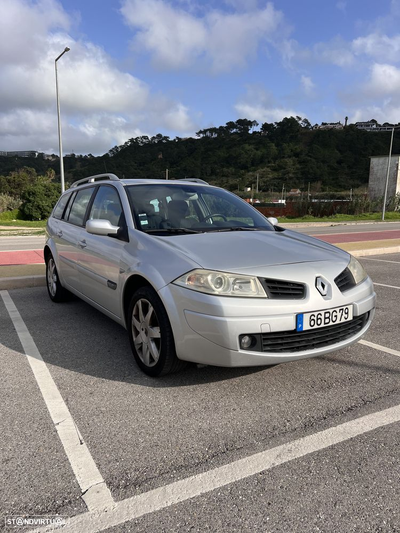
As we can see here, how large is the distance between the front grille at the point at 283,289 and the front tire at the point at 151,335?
756 mm

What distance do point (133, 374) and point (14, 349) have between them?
→ 1.33m

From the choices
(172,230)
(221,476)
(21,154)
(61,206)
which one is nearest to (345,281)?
(172,230)

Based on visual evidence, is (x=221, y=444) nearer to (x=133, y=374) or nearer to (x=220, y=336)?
(x=220, y=336)

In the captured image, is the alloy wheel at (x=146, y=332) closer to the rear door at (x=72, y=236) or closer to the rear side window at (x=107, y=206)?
the rear side window at (x=107, y=206)

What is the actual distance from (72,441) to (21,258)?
25.4 ft

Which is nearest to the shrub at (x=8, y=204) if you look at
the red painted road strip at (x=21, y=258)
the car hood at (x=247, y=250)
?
the red painted road strip at (x=21, y=258)

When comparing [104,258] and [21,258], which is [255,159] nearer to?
[21,258]

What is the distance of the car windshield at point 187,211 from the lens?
149 inches

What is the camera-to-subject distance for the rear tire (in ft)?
18.2

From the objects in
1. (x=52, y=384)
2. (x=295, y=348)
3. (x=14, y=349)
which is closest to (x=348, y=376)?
(x=295, y=348)

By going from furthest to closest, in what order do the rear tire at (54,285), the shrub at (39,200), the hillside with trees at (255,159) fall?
1. the hillside with trees at (255,159)
2. the shrub at (39,200)
3. the rear tire at (54,285)

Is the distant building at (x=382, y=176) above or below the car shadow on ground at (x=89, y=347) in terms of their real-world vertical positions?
above

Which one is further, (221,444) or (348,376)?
(348,376)

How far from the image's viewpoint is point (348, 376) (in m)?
3.37
